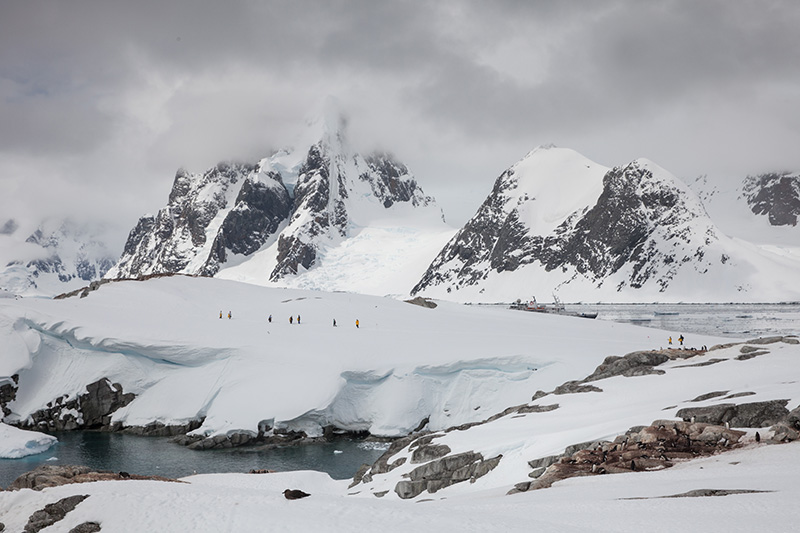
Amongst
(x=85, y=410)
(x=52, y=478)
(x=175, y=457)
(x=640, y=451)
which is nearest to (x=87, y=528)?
(x=52, y=478)

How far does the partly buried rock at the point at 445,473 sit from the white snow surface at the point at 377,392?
2.11 feet

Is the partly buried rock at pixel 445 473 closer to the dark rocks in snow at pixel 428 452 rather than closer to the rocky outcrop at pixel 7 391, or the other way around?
the dark rocks in snow at pixel 428 452

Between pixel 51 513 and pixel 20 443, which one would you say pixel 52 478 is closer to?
pixel 51 513

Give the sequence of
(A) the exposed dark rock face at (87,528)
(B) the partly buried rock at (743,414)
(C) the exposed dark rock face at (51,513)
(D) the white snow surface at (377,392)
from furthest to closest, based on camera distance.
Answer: (B) the partly buried rock at (743,414)
(C) the exposed dark rock face at (51,513)
(A) the exposed dark rock face at (87,528)
(D) the white snow surface at (377,392)

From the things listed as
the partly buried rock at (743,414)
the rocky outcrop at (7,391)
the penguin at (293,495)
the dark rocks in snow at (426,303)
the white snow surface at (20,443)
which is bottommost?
the white snow surface at (20,443)

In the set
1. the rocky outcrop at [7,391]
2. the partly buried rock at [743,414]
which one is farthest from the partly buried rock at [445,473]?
the rocky outcrop at [7,391]

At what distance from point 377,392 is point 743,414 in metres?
32.9

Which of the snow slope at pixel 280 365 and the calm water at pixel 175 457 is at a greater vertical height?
the snow slope at pixel 280 365

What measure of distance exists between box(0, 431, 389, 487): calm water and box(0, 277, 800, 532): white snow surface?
9.49ft

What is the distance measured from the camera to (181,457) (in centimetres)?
3972

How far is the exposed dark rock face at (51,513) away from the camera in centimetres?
1444

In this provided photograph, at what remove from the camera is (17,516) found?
15.1m

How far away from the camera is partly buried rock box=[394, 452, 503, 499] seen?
72.7 ft

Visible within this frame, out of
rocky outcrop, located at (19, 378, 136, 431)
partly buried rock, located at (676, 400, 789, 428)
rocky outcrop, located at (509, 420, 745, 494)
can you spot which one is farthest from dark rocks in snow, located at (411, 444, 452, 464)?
rocky outcrop, located at (19, 378, 136, 431)
